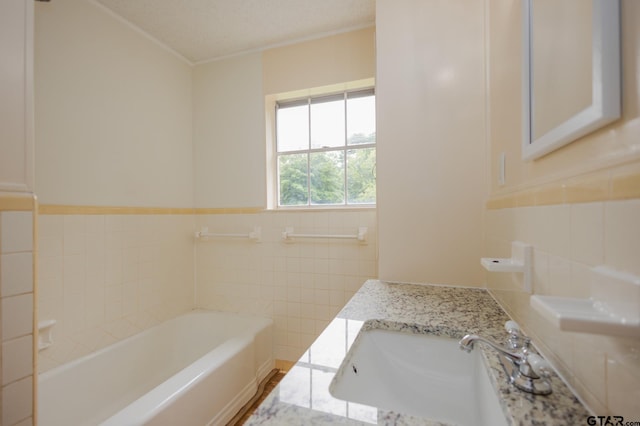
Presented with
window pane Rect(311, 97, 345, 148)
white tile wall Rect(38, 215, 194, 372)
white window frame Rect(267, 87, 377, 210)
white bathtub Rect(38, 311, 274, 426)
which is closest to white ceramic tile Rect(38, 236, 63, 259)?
white tile wall Rect(38, 215, 194, 372)

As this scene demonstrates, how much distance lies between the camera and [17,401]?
2.82ft

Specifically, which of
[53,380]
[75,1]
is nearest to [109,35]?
[75,1]

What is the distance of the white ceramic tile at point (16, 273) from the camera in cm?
84

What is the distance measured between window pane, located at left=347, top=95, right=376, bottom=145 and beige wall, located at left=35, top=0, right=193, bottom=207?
4.94ft

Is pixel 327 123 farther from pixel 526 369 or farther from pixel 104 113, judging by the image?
pixel 526 369

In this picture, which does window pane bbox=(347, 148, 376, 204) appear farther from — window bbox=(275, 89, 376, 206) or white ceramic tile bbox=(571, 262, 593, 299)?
white ceramic tile bbox=(571, 262, 593, 299)

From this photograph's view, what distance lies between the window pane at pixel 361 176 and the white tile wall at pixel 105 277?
1543 mm

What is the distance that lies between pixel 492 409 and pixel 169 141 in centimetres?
260

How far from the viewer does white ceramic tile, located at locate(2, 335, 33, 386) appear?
0.84 m

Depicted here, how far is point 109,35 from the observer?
186 centimetres

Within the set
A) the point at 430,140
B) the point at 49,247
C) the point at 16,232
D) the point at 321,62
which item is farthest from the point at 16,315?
the point at 321,62

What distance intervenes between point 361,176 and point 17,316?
1974mm

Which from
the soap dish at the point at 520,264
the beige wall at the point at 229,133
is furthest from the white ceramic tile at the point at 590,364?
the beige wall at the point at 229,133

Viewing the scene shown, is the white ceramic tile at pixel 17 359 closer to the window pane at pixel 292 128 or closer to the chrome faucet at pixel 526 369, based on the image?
the chrome faucet at pixel 526 369
